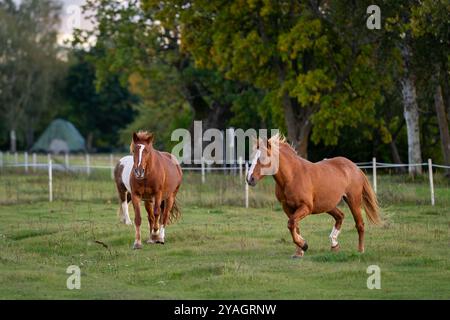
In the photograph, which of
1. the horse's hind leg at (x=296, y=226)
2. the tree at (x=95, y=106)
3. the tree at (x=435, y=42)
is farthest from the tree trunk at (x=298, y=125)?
the tree at (x=95, y=106)

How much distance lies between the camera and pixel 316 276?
43.9 feet

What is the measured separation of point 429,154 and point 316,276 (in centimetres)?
3190

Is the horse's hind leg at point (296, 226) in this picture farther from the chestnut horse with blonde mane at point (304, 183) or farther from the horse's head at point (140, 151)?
the horse's head at point (140, 151)

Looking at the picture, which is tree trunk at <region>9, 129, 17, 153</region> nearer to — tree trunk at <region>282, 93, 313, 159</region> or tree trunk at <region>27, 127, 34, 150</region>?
tree trunk at <region>27, 127, 34, 150</region>

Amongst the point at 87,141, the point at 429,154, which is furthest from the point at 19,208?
the point at 87,141

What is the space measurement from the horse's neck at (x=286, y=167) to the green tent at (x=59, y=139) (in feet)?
226

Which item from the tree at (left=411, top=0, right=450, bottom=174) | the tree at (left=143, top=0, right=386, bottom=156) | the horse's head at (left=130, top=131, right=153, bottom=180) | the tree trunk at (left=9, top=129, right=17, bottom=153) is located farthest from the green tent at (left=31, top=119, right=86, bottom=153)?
the horse's head at (left=130, top=131, right=153, bottom=180)

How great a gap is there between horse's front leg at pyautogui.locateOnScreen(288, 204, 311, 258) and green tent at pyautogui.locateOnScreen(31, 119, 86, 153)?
68978 mm

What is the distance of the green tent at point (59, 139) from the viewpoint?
272 ft

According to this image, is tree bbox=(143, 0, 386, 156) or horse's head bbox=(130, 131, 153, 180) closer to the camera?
horse's head bbox=(130, 131, 153, 180)

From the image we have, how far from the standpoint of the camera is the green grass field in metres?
12.5

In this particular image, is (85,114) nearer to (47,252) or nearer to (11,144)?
(11,144)

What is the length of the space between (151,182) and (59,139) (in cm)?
6694

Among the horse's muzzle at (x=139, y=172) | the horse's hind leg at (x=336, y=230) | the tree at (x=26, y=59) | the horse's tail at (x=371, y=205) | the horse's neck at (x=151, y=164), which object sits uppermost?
the tree at (x=26, y=59)
